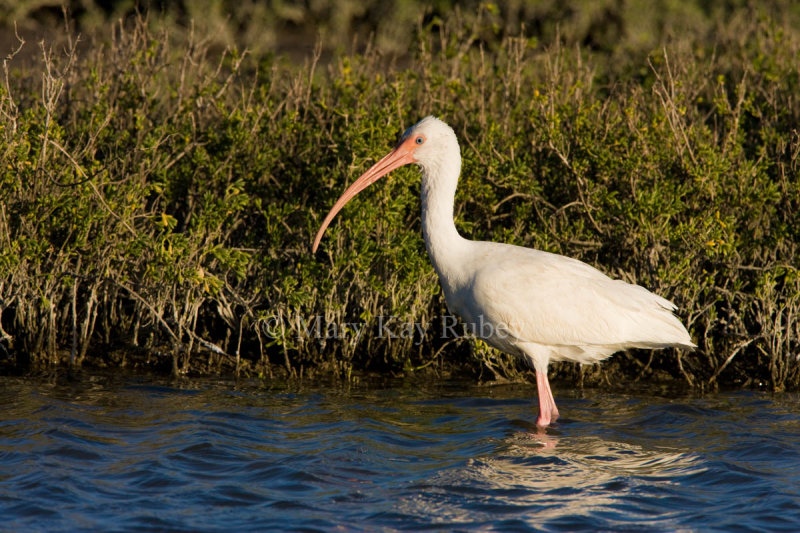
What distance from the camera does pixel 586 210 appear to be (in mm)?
8523

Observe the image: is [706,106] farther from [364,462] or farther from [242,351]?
[364,462]

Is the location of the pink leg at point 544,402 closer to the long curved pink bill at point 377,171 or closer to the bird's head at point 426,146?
the bird's head at point 426,146

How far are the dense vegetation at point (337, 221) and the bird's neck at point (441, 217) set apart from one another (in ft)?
2.32

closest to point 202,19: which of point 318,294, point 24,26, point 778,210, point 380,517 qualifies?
point 24,26

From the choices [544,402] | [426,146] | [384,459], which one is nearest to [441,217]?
[426,146]

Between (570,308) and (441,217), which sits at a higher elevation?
(441,217)

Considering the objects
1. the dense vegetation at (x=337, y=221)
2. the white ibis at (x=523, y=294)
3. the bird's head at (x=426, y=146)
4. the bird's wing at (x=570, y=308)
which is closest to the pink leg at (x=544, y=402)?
the white ibis at (x=523, y=294)

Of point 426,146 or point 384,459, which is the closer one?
point 384,459

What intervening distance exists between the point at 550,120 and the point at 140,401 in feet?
13.2

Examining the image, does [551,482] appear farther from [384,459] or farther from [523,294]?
→ [523,294]

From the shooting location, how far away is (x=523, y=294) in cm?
728

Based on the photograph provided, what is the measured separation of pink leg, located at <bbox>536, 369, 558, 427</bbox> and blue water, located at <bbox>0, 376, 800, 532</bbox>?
0.13m

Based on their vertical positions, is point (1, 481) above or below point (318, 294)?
below

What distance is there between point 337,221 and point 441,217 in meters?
1.41
